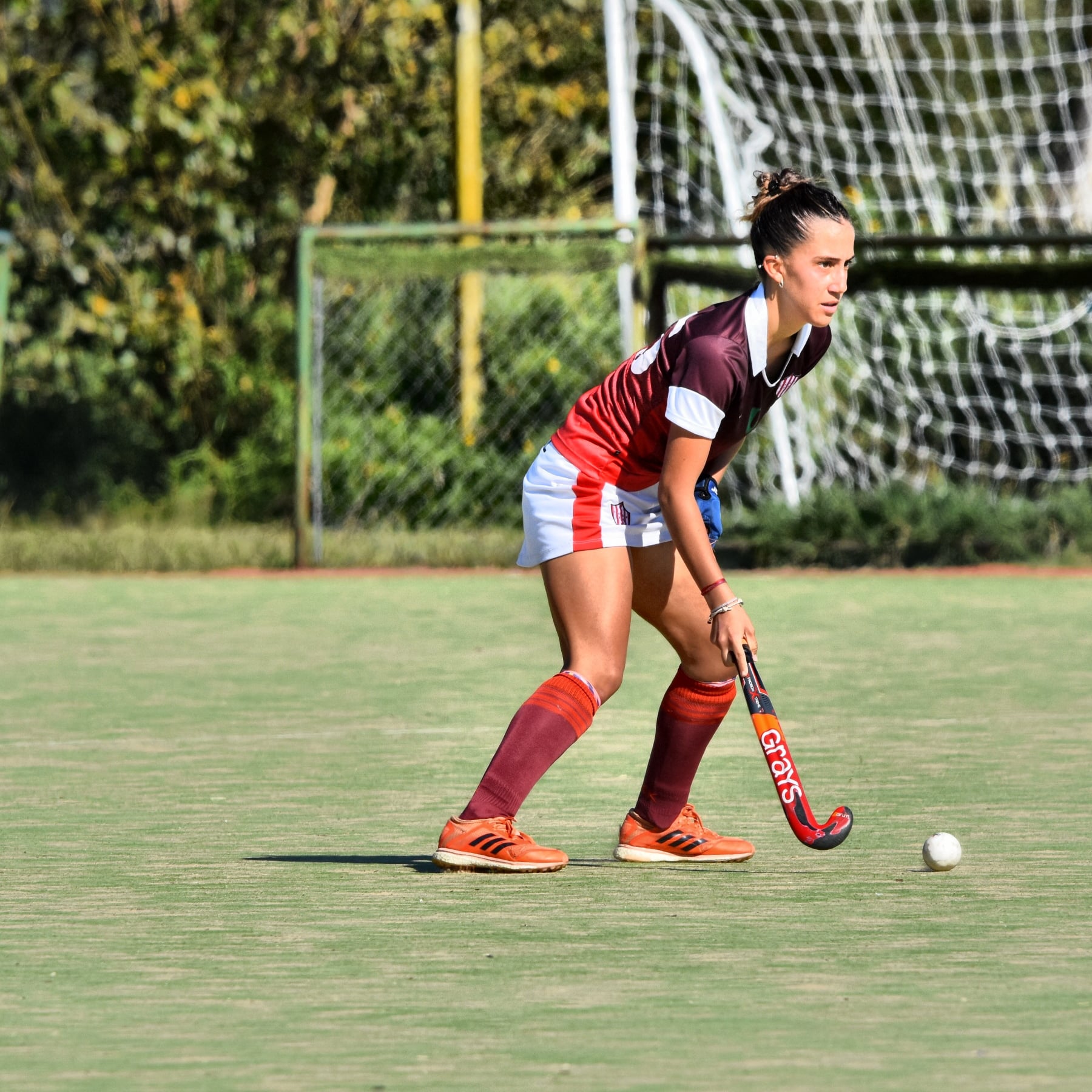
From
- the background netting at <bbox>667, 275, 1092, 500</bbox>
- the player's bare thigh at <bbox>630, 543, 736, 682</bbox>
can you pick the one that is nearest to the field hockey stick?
the player's bare thigh at <bbox>630, 543, 736, 682</bbox>

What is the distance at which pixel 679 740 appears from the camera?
17.1 ft

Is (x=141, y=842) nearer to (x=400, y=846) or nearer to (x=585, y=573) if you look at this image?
(x=400, y=846)

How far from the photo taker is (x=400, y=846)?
5.38 metres

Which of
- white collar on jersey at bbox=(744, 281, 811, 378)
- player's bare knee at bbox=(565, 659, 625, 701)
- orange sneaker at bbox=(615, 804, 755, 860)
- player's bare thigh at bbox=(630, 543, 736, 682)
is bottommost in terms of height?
orange sneaker at bbox=(615, 804, 755, 860)

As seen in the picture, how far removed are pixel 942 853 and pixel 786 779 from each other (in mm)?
371

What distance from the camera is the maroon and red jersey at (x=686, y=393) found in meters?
4.69

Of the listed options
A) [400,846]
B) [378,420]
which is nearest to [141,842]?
[400,846]

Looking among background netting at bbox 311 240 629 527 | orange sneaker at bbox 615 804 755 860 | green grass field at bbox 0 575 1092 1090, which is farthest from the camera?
background netting at bbox 311 240 629 527

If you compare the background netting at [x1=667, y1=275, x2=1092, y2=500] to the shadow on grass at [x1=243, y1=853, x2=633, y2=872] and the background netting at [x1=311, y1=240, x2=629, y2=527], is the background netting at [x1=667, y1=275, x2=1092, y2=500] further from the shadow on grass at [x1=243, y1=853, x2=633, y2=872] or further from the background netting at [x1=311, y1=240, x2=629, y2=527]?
the shadow on grass at [x1=243, y1=853, x2=633, y2=872]

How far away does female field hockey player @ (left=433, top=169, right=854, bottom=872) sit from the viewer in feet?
15.5

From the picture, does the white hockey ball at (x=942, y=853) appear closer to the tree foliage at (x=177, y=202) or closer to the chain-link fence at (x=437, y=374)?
the chain-link fence at (x=437, y=374)

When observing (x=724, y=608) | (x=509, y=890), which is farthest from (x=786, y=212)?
(x=509, y=890)

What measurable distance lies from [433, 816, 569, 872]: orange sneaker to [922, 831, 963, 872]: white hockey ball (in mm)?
783

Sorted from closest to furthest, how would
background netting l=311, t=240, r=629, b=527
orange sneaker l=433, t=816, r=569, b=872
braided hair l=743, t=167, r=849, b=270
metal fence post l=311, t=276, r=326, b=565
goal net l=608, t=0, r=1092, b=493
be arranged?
braided hair l=743, t=167, r=849, b=270, orange sneaker l=433, t=816, r=569, b=872, metal fence post l=311, t=276, r=326, b=565, background netting l=311, t=240, r=629, b=527, goal net l=608, t=0, r=1092, b=493
